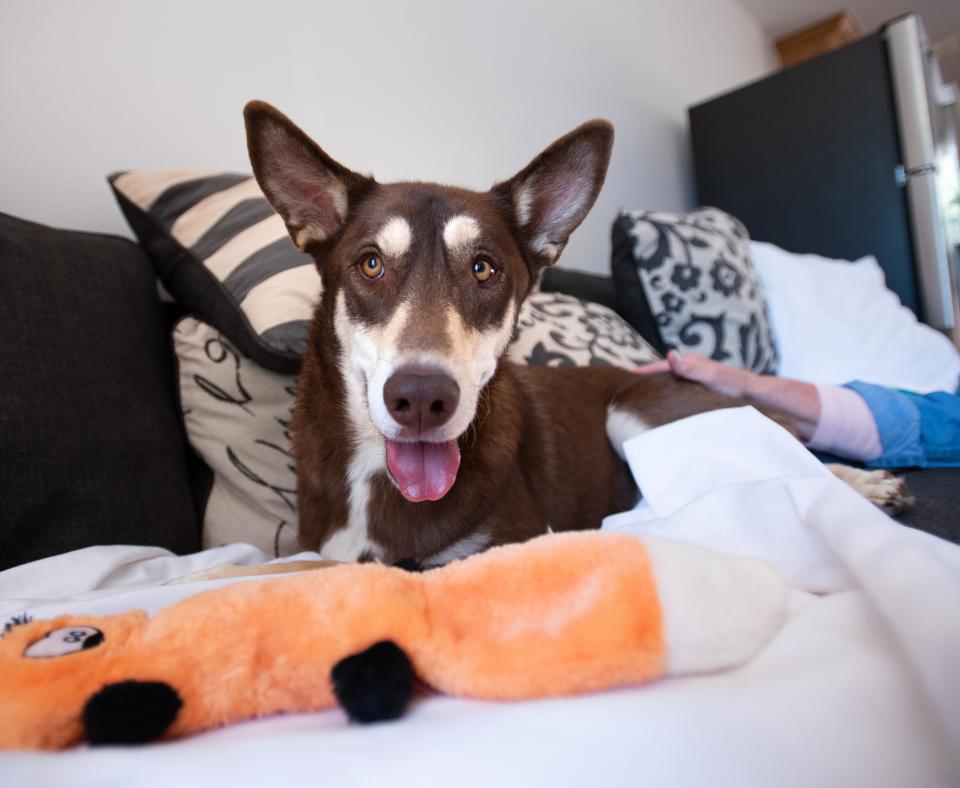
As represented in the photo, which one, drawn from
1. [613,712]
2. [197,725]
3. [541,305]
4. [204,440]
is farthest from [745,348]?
[197,725]

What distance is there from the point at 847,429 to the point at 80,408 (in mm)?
2139

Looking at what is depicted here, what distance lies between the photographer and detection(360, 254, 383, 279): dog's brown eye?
1.23 meters

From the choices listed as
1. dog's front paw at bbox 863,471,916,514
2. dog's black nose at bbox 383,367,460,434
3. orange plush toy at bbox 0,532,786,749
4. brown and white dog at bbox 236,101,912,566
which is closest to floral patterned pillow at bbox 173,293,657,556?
brown and white dog at bbox 236,101,912,566

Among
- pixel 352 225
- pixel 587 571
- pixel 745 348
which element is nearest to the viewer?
pixel 587 571

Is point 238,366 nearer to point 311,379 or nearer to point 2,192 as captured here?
point 311,379

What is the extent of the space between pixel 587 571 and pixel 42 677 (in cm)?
55

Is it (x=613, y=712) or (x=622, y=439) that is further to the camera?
(x=622, y=439)

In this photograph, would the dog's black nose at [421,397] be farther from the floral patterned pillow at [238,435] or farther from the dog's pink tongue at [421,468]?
the floral patterned pillow at [238,435]

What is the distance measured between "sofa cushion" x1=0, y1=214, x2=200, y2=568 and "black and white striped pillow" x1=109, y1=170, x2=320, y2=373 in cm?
13

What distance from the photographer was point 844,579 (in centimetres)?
74

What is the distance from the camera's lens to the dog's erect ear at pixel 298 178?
1.24 meters

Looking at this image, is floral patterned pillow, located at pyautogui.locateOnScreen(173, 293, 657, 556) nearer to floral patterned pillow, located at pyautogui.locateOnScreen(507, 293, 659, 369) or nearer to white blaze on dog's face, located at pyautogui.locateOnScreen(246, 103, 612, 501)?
white blaze on dog's face, located at pyautogui.locateOnScreen(246, 103, 612, 501)

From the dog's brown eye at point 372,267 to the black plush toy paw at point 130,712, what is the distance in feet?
2.86

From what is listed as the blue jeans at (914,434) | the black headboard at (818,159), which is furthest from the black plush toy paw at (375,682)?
the black headboard at (818,159)
